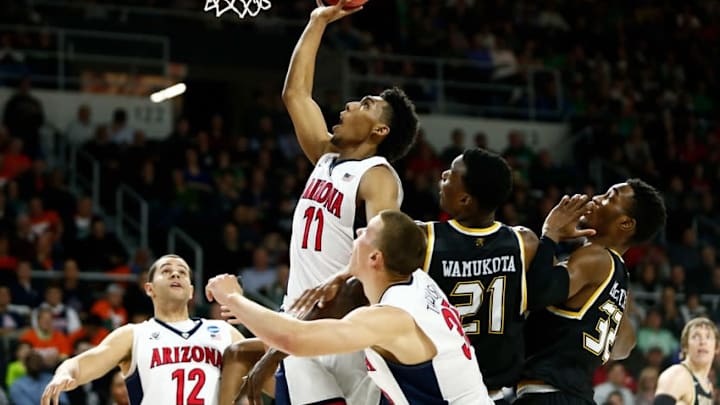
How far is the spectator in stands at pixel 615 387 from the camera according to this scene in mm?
12578

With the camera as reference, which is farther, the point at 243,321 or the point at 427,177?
the point at 427,177

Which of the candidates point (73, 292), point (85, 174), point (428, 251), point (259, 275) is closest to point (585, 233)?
point (428, 251)

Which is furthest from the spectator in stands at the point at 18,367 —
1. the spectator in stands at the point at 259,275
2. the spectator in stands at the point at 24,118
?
the spectator in stands at the point at 24,118

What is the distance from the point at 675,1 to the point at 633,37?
1785 millimetres

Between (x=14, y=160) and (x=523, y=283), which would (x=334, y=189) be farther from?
(x=14, y=160)

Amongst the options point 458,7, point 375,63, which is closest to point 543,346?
point 375,63

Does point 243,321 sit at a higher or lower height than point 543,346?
higher

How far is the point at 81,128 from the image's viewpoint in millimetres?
15438

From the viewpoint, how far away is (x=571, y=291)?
5758 millimetres

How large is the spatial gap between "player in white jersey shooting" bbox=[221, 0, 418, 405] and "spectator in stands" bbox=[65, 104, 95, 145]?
30.6 ft

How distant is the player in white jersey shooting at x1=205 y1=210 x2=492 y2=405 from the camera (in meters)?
4.75

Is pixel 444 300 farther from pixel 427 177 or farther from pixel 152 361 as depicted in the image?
pixel 427 177

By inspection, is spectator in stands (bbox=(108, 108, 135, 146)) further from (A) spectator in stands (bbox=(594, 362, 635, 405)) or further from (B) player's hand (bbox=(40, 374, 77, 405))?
(B) player's hand (bbox=(40, 374, 77, 405))

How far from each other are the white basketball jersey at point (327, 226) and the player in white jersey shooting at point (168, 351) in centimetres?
133
